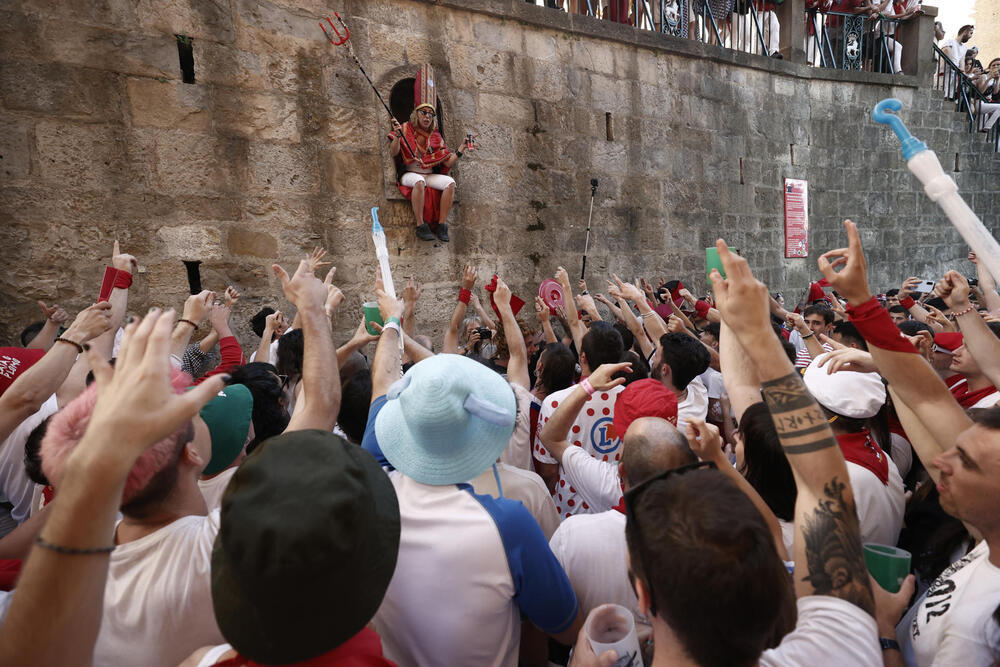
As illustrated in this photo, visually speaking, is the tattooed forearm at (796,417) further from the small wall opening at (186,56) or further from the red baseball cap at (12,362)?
the small wall opening at (186,56)

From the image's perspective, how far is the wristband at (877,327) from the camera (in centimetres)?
171

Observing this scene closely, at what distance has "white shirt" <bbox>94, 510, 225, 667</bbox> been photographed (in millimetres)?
1255

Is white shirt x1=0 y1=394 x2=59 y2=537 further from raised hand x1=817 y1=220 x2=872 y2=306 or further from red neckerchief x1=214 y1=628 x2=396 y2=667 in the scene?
raised hand x1=817 y1=220 x2=872 y2=306

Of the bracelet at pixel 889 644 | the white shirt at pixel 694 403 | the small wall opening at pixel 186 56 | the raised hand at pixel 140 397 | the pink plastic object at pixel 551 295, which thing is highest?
the small wall opening at pixel 186 56

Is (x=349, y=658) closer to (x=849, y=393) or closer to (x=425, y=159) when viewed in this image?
(x=849, y=393)

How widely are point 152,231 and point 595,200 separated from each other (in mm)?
5601

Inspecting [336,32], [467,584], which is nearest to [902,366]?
[467,584]

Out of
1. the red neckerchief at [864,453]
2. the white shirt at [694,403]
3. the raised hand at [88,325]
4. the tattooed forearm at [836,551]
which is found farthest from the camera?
the white shirt at [694,403]

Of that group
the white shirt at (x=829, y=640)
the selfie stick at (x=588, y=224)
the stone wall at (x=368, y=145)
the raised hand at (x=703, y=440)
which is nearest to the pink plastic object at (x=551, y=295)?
the stone wall at (x=368, y=145)

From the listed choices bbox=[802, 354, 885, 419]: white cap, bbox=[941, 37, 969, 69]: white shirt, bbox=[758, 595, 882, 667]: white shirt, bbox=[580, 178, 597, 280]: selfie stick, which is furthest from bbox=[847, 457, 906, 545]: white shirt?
bbox=[941, 37, 969, 69]: white shirt

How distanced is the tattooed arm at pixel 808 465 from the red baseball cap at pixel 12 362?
3.06 meters

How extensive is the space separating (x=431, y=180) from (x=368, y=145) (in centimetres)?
79

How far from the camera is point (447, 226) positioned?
22.2ft

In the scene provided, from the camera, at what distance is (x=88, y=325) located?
89.1 inches
